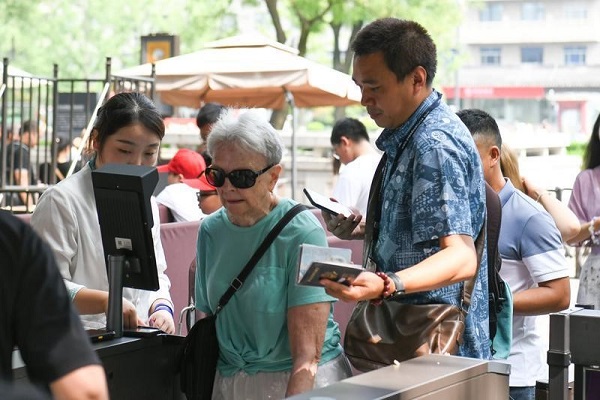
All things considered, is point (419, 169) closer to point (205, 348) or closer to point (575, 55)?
point (205, 348)

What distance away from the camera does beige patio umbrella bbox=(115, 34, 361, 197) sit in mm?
15477

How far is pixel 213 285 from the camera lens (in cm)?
367

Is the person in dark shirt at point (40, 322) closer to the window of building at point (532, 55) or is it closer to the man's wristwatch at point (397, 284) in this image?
the man's wristwatch at point (397, 284)

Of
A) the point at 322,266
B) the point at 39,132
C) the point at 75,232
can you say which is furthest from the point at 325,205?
the point at 39,132

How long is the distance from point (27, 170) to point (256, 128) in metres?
11.6

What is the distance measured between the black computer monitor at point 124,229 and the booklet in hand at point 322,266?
68cm

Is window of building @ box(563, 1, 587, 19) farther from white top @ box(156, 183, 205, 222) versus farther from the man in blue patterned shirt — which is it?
the man in blue patterned shirt

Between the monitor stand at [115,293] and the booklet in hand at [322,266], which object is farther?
the monitor stand at [115,293]

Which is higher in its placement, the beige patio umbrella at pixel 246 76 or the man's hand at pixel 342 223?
the beige patio umbrella at pixel 246 76

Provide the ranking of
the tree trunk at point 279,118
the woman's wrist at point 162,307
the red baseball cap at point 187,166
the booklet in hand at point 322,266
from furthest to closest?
the tree trunk at point 279,118 → the red baseball cap at point 187,166 → the woman's wrist at point 162,307 → the booklet in hand at point 322,266

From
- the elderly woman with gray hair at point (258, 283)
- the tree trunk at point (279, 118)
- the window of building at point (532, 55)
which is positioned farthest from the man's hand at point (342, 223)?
the window of building at point (532, 55)

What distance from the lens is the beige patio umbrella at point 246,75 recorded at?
1548 centimetres

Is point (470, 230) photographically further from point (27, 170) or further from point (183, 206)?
point (27, 170)

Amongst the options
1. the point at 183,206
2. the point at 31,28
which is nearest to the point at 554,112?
the point at 31,28
